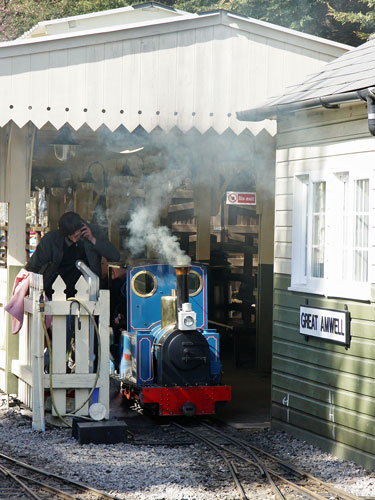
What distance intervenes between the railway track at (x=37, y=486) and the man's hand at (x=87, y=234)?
3209 millimetres

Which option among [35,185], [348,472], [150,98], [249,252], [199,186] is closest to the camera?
[348,472]

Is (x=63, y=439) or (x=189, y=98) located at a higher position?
Answer: (x=189, y=98)

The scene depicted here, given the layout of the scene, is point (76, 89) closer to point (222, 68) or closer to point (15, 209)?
point (222, 68)

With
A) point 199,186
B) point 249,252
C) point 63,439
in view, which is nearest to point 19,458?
point 63,439

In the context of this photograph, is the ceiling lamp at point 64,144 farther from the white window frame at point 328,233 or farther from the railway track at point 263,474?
the railway track at point 263,474

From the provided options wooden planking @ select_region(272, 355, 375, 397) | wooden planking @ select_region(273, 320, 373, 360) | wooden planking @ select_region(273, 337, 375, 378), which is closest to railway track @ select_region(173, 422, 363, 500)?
wooden planking @ select_region(272, 355, 375, 397)

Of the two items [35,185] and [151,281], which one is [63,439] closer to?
[151,281]

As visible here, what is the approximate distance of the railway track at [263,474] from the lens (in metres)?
6.22

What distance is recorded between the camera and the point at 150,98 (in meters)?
8.73

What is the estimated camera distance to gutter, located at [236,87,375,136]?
6672mm

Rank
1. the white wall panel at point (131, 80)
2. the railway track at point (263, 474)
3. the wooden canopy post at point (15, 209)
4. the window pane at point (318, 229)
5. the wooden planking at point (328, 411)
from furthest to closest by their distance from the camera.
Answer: the wooden canopy post at point (15, 209) → the white wall panel at point (131, 80) → the window pane at point (318, 229) → the wooden planking at point (328, 411) → the railway track at point (263, 474)

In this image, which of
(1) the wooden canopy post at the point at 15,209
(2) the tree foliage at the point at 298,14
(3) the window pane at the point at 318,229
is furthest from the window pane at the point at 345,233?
(2) the tree foliage at the point at 298,14

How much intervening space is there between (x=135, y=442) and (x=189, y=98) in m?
3.53

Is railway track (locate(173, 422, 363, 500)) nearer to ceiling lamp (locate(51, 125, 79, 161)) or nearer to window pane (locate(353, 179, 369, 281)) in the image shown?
window pane (locate(353, 179, 369, 281))
